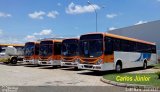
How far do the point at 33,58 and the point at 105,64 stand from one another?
12.9 meters

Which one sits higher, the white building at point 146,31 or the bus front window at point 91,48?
the white building at point 146,31

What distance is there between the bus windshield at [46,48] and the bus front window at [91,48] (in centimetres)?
775

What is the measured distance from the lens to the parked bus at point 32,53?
31422 millimetres

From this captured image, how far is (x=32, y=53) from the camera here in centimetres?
3180

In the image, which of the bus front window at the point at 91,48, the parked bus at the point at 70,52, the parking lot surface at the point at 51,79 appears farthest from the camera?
the parked bus at the point at 70,52

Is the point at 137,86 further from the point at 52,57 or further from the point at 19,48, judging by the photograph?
the point at 19,48

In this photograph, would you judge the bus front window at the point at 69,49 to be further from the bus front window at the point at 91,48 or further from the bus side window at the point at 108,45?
the bus side window at the point at 108,45

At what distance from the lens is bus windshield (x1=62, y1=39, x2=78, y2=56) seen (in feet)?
84.4

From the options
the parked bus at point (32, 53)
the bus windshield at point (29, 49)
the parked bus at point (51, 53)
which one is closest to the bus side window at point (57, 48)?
the parked bus at point (51, 53)

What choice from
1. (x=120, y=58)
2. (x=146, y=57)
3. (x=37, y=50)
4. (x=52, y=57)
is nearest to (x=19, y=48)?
(x=37, y=50)

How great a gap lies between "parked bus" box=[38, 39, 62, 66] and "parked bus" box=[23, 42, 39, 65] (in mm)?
2514

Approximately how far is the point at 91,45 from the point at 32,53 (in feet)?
41.6

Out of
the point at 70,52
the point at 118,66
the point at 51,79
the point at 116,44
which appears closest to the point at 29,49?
the point at 70,52

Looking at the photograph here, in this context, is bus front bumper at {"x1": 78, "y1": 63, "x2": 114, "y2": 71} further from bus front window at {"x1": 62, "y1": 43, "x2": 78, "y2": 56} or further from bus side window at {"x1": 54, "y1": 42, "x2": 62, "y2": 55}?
bus side window at {"x1": 54, "y1": 42, "x2": 62, "y2": 55}
